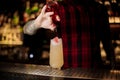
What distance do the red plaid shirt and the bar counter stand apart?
0.57m

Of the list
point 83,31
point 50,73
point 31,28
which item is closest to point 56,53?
point 50,73

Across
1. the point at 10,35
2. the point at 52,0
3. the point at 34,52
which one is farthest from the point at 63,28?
the point at 10,35

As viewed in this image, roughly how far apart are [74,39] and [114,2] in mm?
2003

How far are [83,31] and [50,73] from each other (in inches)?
34.6

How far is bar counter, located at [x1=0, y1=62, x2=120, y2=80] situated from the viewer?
4.72 ft

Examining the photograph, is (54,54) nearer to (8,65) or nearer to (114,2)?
(8,65)

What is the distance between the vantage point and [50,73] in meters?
1.54

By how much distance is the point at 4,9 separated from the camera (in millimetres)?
4617

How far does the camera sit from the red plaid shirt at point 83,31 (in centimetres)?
222

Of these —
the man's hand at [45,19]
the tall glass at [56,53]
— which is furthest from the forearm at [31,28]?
the tall glass at [56,53]

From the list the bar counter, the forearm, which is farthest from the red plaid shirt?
the bar counter

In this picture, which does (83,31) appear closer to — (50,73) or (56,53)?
(56,53)

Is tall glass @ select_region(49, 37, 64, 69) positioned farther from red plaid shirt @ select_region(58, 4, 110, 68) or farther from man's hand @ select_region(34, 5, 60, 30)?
red plaid shirt @ select_region(58, 4, 110, 68)

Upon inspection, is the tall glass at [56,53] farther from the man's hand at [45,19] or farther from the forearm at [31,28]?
the forearm at [31,28]
